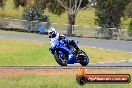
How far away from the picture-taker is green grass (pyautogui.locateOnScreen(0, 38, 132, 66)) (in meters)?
27.7

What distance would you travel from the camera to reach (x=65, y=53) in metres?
11.1

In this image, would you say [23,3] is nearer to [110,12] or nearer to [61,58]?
[110,12]

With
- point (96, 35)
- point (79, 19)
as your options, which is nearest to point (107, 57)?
point (96, 35)

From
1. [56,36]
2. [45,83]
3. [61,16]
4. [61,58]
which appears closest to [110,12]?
[61,16]

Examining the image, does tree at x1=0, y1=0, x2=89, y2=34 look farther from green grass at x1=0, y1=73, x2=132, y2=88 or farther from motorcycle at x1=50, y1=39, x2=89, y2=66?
motorcycle at x1=50, y1=39, x2=89, y2=66

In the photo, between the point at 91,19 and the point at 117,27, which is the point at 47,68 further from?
the point at 91,19

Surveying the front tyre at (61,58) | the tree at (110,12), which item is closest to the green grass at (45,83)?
the front tyre at (61,58)

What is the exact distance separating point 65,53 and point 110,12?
41580mm

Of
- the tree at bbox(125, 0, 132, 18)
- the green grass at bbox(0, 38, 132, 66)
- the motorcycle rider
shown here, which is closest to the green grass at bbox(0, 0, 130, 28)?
the tree at bbox(125, 0, 132, 18)

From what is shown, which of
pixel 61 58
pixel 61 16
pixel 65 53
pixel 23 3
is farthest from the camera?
pixel 61 16

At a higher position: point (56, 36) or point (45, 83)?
point (56, 36)

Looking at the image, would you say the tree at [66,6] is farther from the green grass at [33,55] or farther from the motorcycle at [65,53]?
the motorcycle at [65,53]

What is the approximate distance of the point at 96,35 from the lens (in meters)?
48.4

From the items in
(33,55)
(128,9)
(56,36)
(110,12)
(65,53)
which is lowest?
(33,55)
